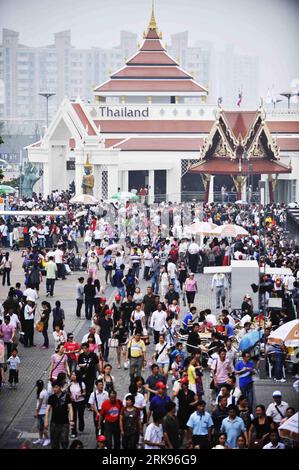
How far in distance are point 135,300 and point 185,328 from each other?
1.98m

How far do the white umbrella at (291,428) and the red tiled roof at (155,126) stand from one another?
54347mm

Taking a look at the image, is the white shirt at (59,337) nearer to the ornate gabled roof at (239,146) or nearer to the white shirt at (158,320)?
the white shirt at (158,320)

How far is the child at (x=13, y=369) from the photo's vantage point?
21078 mm

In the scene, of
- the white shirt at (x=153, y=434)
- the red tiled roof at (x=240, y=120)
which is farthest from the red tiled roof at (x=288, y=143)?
the white shirt at (x=153, y=434)

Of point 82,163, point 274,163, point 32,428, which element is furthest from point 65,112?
point 32,428

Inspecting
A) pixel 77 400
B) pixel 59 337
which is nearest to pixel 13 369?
pixel 59 337

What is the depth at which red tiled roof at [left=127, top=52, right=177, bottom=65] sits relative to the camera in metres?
75.6

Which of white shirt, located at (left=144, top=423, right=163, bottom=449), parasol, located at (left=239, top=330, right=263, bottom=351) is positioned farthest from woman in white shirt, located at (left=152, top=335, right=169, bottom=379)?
white shirt, located at (left=144, top=423, right=163, bottom=449)

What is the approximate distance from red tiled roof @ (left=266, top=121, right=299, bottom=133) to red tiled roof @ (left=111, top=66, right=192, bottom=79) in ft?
20.5

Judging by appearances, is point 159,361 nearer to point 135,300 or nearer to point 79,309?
point 135,300

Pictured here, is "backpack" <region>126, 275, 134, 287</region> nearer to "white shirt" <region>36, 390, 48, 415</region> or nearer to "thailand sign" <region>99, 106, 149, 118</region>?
"white shirt" <region>36, 390, 48, 415</region>

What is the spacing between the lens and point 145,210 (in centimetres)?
4894

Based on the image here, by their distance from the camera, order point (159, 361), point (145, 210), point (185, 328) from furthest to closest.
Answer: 1. point (145, 210)
2. point (185, 328)
3. point (159, 361)

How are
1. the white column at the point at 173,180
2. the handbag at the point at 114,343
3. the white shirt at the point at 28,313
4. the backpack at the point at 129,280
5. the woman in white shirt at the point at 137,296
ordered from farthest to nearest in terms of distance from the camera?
1. the white column at the point at 173,180
2. the backpack at the point at 129,280
3. the woman in white shirt at the point at 137,296
4. the white shirt at the point at 28,313
5. the handbag at the point at 114,343
